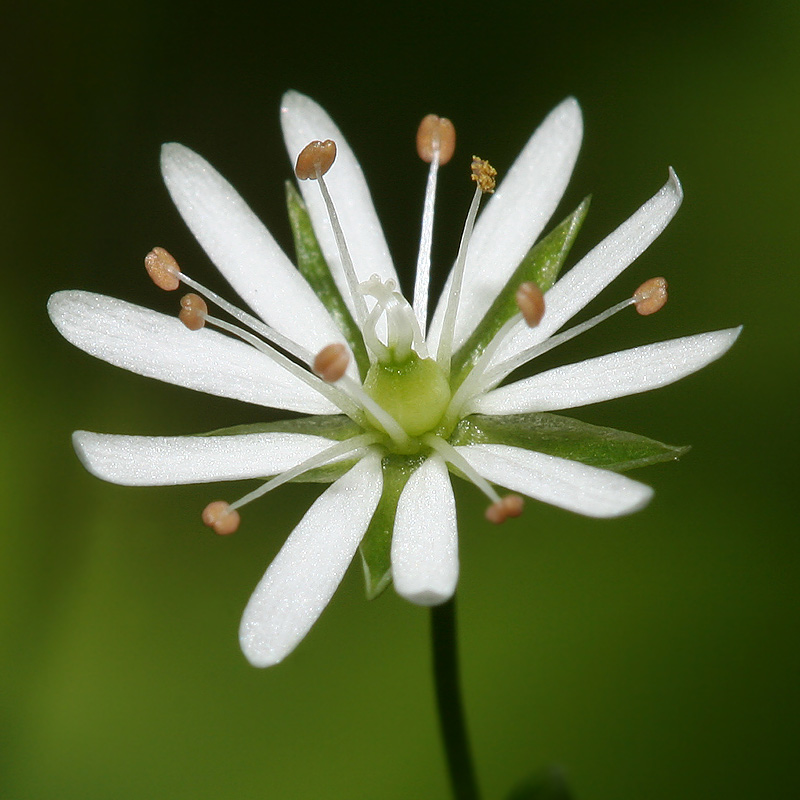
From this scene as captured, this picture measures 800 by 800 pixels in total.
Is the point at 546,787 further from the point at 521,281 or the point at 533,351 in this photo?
the point at 521,281

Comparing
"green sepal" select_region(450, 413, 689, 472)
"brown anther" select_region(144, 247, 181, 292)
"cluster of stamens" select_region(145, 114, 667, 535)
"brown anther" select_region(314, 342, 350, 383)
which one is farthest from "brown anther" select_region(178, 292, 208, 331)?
"green sepal" select_region(450, 413, 689, 472)

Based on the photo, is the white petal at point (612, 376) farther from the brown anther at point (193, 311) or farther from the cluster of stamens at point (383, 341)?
the brown anther at point (193, 311)

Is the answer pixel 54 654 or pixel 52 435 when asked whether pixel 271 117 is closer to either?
pixel 52 435

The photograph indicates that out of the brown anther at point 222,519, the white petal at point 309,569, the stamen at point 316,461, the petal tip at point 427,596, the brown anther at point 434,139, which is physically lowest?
the petal tip at point 427,596

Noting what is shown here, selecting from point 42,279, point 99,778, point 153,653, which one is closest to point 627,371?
point 153,653

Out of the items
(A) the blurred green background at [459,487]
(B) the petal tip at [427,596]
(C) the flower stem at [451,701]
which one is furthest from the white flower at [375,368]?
(A) the blurred green background at [459,487]

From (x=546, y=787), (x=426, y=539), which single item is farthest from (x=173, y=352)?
(x=546, y=787)

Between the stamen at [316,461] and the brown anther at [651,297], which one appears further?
the brown anther at [651,297]
